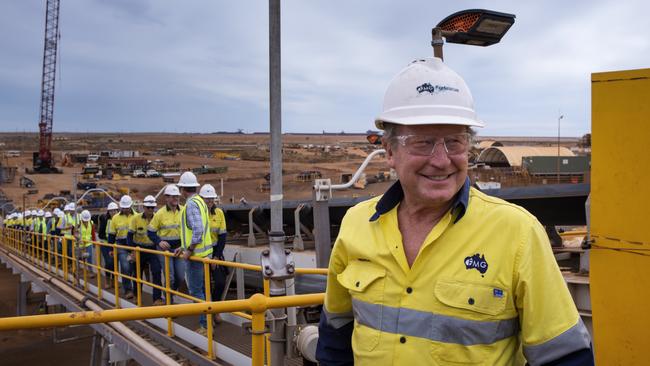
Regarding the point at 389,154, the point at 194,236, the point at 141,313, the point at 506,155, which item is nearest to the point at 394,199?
the point at 389,154

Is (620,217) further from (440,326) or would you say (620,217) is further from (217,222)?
(217,222)

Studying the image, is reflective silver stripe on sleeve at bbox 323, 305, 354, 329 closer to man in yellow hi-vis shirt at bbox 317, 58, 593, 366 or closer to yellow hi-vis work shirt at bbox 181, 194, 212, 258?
man in yellow hi-vis shirt at bbox 317, 58, 593, 366

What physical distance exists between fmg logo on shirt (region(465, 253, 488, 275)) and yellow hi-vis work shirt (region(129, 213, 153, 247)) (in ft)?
28.2

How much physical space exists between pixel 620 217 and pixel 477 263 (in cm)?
221

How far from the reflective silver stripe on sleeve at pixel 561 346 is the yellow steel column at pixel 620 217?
2.07 m

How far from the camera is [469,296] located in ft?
4.91

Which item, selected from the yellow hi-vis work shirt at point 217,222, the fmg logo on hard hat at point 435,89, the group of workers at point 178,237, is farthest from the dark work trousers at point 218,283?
the fmg logo on hard hat at point 435,89

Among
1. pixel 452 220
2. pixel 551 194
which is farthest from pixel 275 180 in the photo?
pixel 551 194

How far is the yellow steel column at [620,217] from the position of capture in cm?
316

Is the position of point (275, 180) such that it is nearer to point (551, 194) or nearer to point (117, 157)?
point (551, 194)

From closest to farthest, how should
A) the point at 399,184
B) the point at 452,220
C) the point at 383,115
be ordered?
the point at 452,220
the point at 383,115
the point at 399,184

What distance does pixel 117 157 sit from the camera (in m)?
87.9

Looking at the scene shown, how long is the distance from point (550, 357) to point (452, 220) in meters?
0.45

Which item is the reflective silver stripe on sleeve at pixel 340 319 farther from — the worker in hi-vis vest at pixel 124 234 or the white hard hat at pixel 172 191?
the worker in hi-vis vest at pixel 124 234
